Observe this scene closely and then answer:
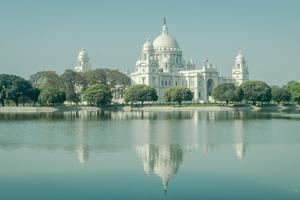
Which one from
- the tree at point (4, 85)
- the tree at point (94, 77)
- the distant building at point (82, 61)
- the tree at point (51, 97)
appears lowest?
the tree at point (51, 97)

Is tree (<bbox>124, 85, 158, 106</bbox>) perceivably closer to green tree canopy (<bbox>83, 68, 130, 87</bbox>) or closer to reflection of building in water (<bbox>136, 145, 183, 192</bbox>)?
green tree canopy (<bbox>83, 68, 130, 87</bbox>)

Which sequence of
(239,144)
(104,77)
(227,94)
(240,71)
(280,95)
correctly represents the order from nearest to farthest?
(239,144) → (227,94) → (280,95) → (104,77) → (240,71)

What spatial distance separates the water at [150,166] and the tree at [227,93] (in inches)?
1931

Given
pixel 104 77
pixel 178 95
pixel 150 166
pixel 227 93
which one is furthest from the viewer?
pixel 104 77

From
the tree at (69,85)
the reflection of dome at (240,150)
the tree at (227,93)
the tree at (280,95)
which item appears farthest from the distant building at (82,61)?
the reflection of dome at (240,150)

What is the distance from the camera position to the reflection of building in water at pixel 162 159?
1750 cm

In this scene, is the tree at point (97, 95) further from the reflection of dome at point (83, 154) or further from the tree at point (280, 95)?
the reflection of dome at point (83, 154)

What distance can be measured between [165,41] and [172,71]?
7995 mm

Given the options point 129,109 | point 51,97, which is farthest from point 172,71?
point 51,97

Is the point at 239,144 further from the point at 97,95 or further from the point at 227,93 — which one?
the point at 227,93

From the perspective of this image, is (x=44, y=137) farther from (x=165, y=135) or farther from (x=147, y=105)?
(x=147, y=105)

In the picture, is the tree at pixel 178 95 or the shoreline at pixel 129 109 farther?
the tree at pixel 178 95

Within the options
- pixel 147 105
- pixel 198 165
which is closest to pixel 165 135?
pixel 198 165

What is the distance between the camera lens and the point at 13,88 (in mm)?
73562
